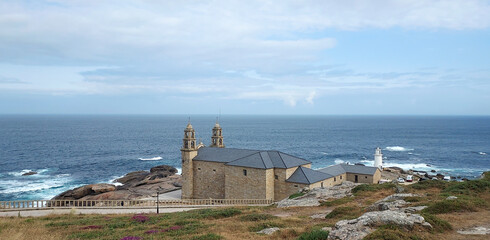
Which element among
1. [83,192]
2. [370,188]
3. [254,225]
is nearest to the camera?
[254,225]

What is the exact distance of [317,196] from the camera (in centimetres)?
2981

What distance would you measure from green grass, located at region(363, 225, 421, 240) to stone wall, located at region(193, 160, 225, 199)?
29.3 metres

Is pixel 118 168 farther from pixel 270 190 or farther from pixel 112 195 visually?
pixel 270 190

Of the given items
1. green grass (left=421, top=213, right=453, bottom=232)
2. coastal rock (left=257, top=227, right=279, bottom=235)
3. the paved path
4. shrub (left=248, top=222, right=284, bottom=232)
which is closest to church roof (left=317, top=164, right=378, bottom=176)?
the paved path

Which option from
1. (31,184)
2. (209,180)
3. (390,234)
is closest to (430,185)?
(390,234)

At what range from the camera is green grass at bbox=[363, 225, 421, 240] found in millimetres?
11384

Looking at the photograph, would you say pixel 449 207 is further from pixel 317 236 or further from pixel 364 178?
pixel 364 178

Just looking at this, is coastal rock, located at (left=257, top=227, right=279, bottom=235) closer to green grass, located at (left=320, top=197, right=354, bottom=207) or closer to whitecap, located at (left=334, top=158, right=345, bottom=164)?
green grass, located at (left=320, top=197, right=354, bottom=207)

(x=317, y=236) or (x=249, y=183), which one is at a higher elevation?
(x=317, y=236)

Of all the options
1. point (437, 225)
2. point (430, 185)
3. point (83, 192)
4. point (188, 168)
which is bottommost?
point (83, 192)

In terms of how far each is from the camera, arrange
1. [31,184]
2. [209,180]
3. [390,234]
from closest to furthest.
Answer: [390,234]
[209,180]
[31,184]

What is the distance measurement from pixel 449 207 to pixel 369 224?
8.64 meters

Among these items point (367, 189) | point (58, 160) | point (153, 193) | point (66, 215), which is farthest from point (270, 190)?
point (58, 160)

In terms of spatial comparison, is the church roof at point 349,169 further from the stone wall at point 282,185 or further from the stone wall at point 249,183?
the stone wall at point 249,183
